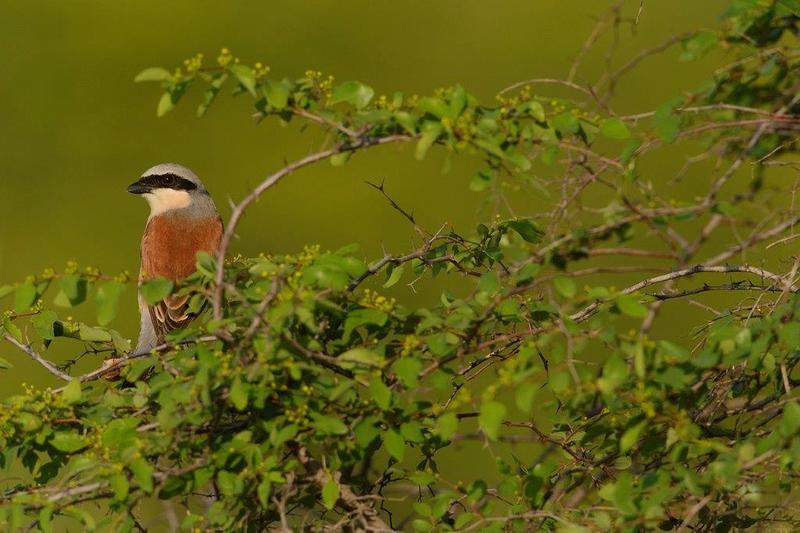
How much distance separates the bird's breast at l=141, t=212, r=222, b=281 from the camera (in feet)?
20.6

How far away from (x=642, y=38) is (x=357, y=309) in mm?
12288

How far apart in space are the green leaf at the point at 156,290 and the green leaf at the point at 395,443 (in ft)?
2.05

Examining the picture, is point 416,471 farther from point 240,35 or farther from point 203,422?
point 240,35

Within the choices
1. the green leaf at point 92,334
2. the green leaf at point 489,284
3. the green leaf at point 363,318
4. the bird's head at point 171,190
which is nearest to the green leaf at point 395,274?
the green leaf at point 363,318

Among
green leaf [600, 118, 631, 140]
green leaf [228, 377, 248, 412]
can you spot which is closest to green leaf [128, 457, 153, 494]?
green leaf [228, 377, 248, 412]

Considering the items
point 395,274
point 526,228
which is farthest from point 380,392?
point 526,228

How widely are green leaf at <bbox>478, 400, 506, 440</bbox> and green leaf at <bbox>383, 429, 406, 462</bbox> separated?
12.5 inches

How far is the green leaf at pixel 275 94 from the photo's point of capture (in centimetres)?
298

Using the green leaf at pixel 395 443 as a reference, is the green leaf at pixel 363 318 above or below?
above

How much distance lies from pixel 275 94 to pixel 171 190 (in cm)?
401

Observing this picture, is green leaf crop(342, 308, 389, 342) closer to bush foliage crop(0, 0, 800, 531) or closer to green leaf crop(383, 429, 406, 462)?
bush foliage crop(0, 0, 800, 531)

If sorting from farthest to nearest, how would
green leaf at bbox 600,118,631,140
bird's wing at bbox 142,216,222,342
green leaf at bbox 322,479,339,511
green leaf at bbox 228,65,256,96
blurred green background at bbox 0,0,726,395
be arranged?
blurred green background at bbox 0,0,726,395
bird's wing at bbox 142,216,222,342
green leaf at bbox 600,118,631,140
green leaf at bbox 322,479,339,511
green leaf at bbox 228,65,256,96

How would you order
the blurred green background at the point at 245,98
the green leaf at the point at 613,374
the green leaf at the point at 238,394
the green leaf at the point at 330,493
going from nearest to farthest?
the green leaf at the point at 613,374
the green leaf at the point at 238,394
the green leaf at the point at 330,493
the blurred green background at the point at 245,98

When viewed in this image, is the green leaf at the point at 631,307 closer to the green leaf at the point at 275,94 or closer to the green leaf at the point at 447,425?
the green leaf at the point at 447,425
